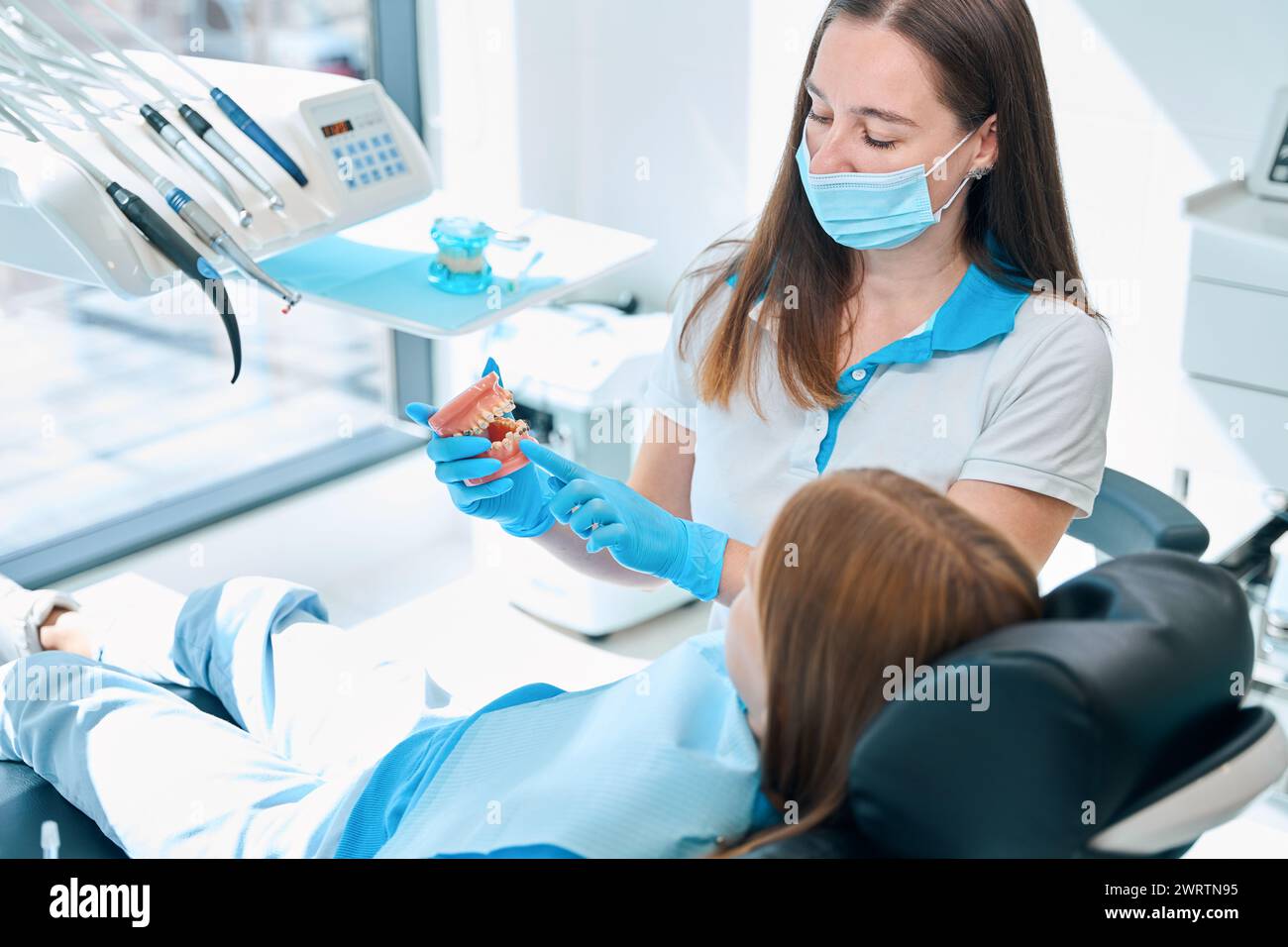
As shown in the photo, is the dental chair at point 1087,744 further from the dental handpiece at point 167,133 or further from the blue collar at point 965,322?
the dental handpiece at point 167,133

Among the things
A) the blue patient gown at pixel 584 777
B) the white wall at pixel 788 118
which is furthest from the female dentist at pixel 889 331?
the white wall at pixel 788 118

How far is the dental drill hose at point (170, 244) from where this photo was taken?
1.40 meters

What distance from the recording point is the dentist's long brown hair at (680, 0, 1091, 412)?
4.74 feet

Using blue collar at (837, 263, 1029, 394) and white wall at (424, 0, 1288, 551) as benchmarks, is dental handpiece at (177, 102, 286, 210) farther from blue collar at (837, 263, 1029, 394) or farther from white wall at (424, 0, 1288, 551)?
white wall at (424, 0, 1288, 551)

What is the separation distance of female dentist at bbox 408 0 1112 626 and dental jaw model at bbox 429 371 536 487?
2 cm

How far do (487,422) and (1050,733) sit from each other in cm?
74

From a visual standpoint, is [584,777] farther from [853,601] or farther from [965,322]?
[965,322]

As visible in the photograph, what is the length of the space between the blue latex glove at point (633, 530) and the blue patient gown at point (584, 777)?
0.10m

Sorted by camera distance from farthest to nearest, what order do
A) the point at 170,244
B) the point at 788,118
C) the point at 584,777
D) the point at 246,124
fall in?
the point at 788,118, the point at 246,124, the point at 170,244, the point at 584,777

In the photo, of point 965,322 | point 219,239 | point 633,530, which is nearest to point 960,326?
point 965,322

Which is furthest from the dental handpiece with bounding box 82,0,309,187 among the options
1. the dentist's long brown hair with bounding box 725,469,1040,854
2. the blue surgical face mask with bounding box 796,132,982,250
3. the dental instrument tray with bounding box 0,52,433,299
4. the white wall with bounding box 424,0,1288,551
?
the white wall with bounding box 424,0,1288,551

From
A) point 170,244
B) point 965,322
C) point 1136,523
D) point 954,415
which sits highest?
point 170,244

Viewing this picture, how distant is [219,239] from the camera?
1.45 metres
